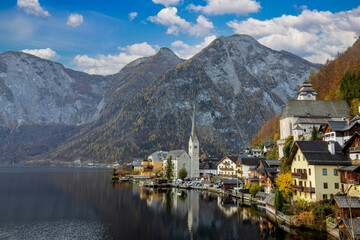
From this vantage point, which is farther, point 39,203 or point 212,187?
point 212,187

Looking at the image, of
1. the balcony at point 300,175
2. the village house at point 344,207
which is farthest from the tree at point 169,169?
the village house at point 344,207

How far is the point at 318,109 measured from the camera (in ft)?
269

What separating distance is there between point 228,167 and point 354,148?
79029 millimetres

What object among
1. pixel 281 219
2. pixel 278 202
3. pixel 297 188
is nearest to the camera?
pixel 281 219

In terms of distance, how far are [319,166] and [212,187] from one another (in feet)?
194

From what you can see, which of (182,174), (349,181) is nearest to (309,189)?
(349,181)

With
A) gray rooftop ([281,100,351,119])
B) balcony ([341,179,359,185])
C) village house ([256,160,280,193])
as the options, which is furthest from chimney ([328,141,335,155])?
gray rooftop ([281,100,351,119])

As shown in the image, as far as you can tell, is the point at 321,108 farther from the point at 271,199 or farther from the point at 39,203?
the point at 39,203

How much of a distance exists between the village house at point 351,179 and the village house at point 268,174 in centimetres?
2415

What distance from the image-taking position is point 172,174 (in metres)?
131

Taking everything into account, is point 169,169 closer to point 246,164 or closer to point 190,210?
point 246,164

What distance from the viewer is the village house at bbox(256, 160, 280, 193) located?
70250 millimetres

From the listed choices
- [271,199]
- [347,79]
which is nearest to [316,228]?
[271,199]

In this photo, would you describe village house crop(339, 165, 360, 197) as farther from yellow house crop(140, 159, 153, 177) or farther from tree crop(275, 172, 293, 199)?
yellow house crop(140, 159, 153, 177)
